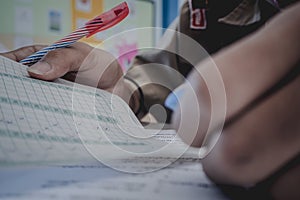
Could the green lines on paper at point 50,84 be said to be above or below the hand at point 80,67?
above

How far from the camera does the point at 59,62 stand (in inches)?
10.6

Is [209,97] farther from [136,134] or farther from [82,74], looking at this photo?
[82,74]

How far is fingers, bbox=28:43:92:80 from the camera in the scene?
237mm

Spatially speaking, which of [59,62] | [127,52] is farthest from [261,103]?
[127,52]

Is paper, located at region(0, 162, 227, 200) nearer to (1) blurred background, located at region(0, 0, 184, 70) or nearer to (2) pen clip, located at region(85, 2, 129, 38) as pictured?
(2) pen clip, located at region(85, 2, 129, 38)

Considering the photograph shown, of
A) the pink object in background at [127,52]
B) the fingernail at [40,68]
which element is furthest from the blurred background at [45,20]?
the fingernail at [40,68]

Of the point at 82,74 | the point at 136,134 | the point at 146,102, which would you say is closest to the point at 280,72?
the point at 136,134

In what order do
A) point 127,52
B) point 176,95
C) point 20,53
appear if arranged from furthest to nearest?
point 127,52, point 20,53, point 176,95

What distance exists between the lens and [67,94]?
8.5 inches

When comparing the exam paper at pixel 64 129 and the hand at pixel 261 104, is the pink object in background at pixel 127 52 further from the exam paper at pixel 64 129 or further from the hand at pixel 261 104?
the hand at pixel 261 104

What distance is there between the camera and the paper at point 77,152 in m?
0.11

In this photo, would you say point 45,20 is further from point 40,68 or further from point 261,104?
point 261,104

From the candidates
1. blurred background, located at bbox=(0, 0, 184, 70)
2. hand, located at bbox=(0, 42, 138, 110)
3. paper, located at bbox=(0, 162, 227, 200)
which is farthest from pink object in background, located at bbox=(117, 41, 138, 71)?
paper, located at bbox=(0, 162, 227, 200)

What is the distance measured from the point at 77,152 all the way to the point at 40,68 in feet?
0.35
